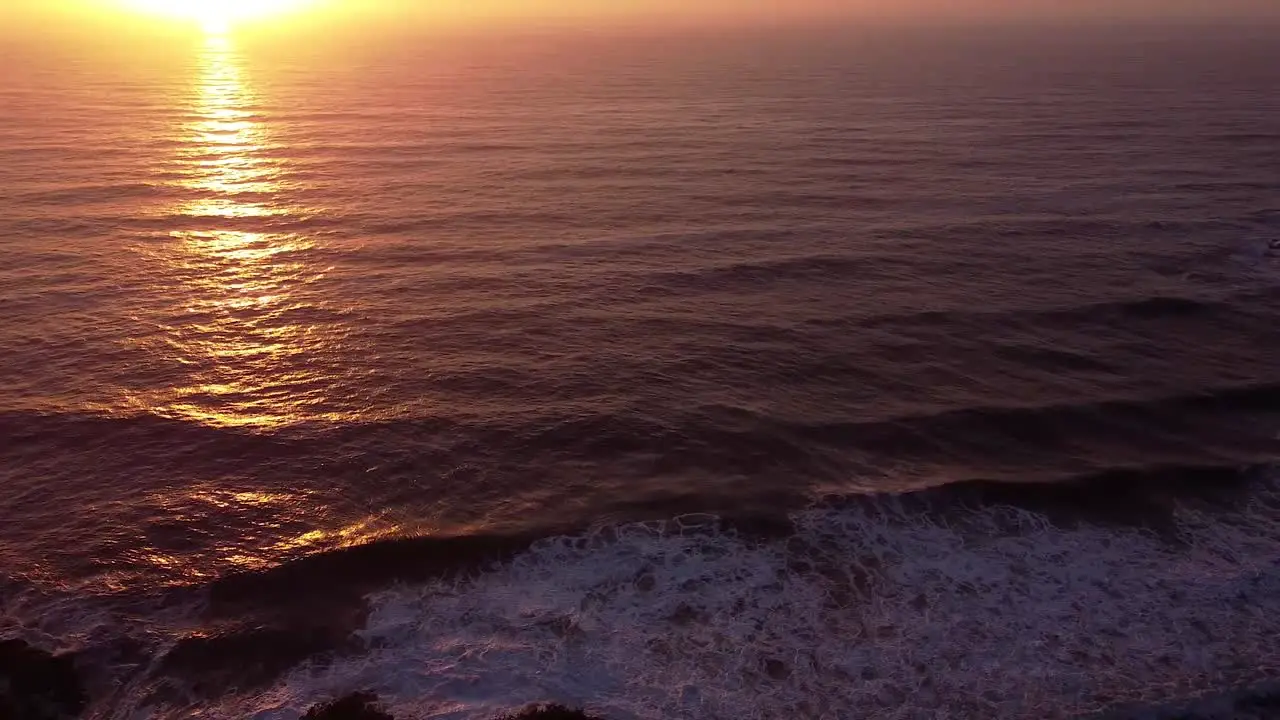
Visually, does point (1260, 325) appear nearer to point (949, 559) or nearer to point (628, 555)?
point (949, 559)

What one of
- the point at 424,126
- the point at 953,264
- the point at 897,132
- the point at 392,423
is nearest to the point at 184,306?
the point at 392,423

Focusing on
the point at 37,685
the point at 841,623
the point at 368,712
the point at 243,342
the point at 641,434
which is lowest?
the point at 368,712

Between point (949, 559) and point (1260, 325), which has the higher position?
point (1260, 325)

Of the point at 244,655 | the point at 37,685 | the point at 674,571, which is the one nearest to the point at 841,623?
the point at 674,571

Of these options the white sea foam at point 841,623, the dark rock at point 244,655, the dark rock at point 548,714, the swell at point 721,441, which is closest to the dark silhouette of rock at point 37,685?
the dark rock at point 244,655

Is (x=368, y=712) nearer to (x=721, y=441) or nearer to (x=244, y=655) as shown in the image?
(x=244, y=655)

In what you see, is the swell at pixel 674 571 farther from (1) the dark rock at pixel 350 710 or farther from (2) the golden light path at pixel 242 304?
(2) the golden light path at pixel 242 304

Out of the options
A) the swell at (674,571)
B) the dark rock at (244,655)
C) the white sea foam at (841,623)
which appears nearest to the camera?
the white sea foam at (841,623)
